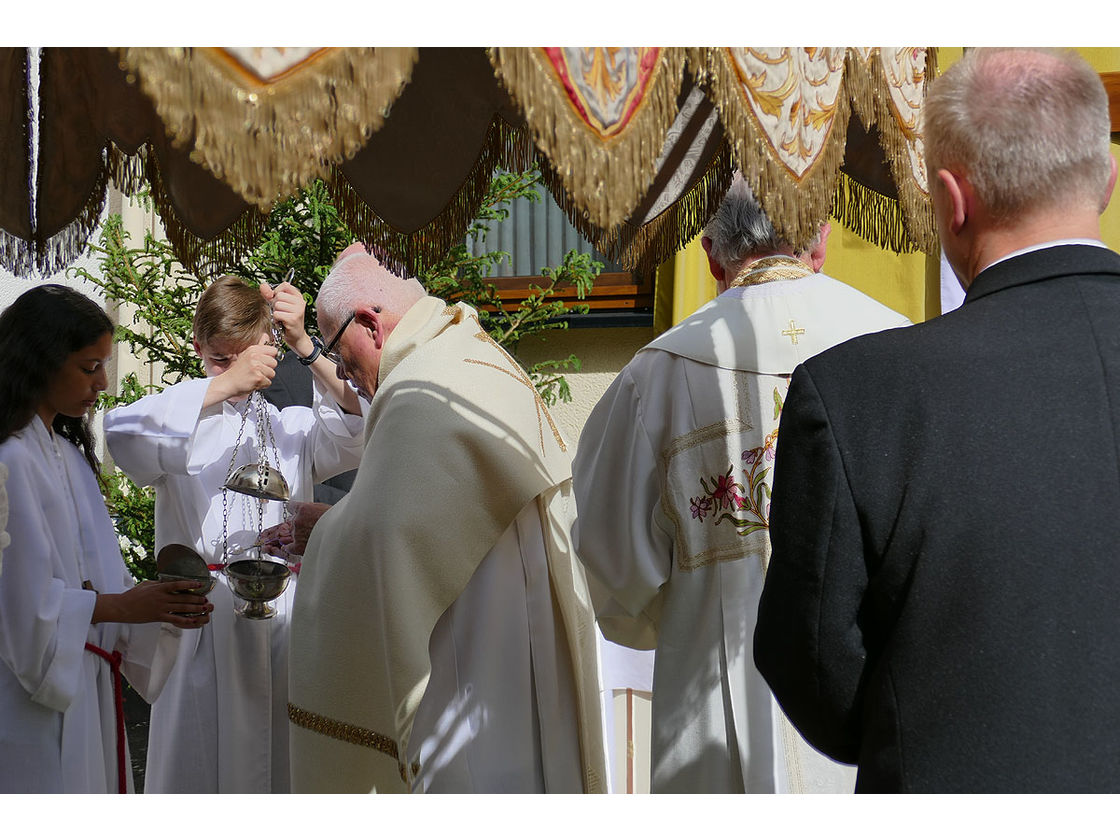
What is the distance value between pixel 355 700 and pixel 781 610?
1296 millimetres

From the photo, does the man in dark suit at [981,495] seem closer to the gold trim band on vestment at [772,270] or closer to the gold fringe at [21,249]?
the gold trim band on vestment at [772,270]

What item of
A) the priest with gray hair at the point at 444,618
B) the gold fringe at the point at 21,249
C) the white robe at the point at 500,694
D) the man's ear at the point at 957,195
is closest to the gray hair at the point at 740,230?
the priest with gray hair at the point at 444,618

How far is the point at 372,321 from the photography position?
3.02 meters

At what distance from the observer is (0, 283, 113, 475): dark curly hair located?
282 centimetres

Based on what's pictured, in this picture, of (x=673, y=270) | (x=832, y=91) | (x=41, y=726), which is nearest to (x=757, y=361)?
(x=832, y=91)

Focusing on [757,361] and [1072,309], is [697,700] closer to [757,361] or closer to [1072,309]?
[757,361]

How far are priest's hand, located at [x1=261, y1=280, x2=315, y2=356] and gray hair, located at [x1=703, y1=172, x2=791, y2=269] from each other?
4.94ft

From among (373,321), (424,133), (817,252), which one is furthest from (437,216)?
(817,252)

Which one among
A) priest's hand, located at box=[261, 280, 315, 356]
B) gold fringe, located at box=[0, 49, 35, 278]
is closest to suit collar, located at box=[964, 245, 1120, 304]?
gold fringe, located at box=[0, 49, 35, 278]

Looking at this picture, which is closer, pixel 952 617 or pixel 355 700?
pixel 952 617

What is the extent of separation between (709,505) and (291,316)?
173 cm

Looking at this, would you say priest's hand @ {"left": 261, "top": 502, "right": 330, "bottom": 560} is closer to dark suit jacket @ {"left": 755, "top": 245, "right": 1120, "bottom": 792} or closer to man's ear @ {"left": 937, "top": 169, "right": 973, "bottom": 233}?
dark suit jacket @ {"left": 755, "top": 245, "right": 1120, "bottom": 792}

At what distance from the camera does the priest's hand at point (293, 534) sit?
10.8ft

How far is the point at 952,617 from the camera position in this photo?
1.45 meters
